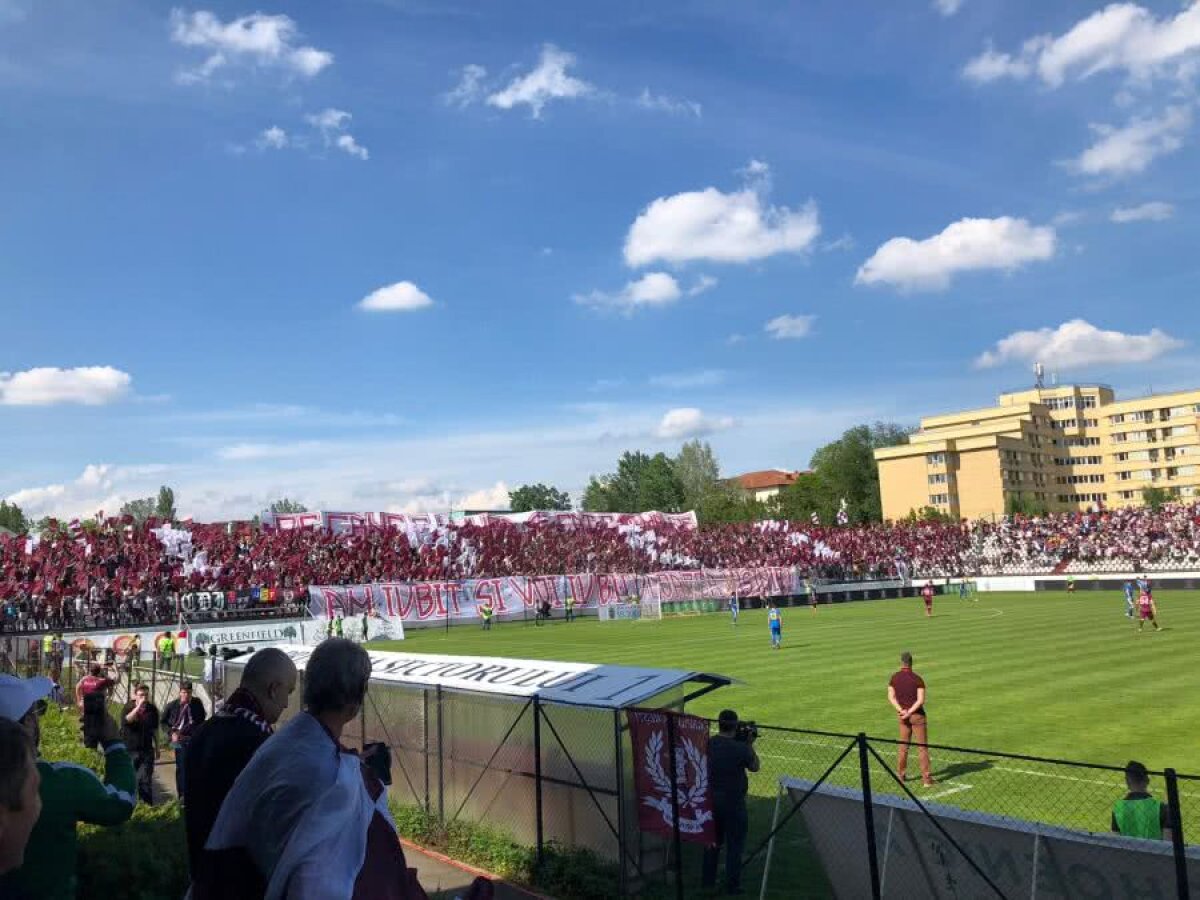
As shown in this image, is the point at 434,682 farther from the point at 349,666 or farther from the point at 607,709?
the point at 349,666

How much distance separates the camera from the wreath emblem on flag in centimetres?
916

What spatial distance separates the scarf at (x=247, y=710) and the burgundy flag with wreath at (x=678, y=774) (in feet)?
18.4

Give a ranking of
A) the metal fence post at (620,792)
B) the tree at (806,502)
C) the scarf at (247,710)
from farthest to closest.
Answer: the tree at (806,502) → the metal fence post at (620,792) → the scarf at (247,710)

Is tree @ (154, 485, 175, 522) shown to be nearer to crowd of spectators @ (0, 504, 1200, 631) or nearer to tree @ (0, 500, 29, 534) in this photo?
tree @ (0, 500, 29, 534)

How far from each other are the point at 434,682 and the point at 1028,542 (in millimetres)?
84094

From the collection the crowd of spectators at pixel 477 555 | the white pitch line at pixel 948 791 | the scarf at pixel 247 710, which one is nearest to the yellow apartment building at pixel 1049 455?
the crowd of spectators at pixel 477 555

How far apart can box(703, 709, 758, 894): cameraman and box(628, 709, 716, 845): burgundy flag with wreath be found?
15 cm

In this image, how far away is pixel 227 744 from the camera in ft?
12.6

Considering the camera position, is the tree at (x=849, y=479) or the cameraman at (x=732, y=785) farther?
the tree at (x=849, y=479)

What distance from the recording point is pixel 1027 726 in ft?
55.6

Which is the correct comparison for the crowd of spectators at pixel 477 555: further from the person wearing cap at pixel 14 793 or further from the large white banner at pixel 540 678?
the person wearing cap at pixel 14 793

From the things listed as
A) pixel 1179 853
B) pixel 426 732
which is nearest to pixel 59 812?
pixel 1179 853

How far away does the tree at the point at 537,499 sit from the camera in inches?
6516

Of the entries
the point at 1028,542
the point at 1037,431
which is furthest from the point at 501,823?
the point at 1037,431
